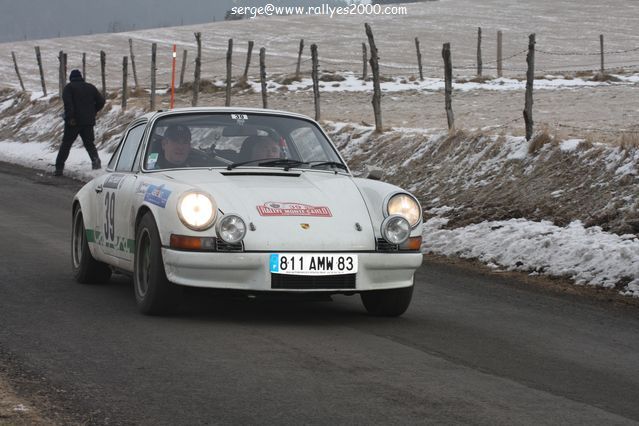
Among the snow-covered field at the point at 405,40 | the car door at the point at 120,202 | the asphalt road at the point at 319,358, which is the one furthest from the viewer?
the snow-covered field at the point at 405,40

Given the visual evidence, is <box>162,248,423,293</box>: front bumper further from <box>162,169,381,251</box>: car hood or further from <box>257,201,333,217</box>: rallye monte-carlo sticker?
<box>257,201,333,217</box>: rallye monte-carlo sticker

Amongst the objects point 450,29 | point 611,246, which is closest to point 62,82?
point 611,246

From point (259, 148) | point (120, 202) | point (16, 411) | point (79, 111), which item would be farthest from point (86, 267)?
point (79, 111)

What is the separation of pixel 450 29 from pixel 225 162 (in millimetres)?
70451

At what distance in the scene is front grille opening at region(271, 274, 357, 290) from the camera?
7.27 meters

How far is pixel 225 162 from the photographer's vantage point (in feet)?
27.8

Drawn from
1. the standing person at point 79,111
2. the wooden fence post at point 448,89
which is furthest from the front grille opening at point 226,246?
the standing person at point 79,111

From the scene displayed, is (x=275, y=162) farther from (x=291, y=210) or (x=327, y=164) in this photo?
(x=291, y=210)

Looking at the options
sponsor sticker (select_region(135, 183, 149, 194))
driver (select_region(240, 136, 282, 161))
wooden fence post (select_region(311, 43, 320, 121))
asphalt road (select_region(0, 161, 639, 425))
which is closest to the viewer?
asphalt road (select_region(0, 161, 639, 425))

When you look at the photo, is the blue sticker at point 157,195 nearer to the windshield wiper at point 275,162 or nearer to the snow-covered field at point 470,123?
the windshield wiper at point 275,162

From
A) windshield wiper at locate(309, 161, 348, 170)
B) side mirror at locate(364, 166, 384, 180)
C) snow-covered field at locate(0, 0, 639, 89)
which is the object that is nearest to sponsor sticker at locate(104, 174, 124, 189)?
windshield wiper at locate(309, 161, 348, 170)

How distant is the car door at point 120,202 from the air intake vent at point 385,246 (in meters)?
1.71

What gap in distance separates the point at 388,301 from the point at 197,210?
1.47 meters

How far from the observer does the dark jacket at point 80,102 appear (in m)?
22.7
